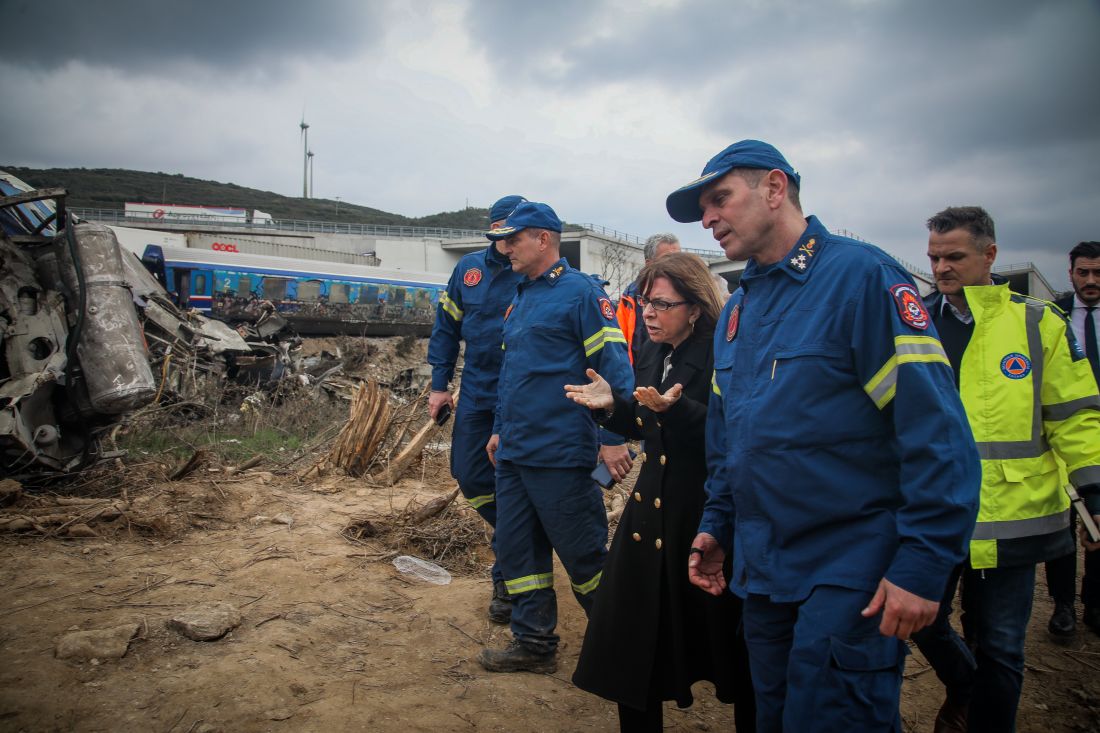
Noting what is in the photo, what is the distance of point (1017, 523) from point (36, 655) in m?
4.02

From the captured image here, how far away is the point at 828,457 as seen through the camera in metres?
1.69

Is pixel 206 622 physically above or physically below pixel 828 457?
below

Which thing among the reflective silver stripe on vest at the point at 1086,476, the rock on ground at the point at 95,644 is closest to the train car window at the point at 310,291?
the rock on ground at the point at 95,644

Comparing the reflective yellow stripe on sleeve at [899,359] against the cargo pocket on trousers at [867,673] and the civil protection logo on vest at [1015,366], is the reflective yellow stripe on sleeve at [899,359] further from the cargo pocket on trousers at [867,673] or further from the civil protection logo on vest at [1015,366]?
the civil protection logo on vest at [1015,366]

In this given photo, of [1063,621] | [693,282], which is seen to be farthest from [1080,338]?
[693,282]

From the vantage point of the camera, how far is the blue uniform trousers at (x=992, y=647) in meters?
2.47

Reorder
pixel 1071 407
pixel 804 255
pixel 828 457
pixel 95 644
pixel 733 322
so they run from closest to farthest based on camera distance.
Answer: pixel 828 457 → pixel 804 255 → pixel 733 322 → pixel 1071 407 → pixel 95 644

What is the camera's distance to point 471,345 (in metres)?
4.33

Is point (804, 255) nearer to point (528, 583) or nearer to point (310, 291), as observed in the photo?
point (528, 583)

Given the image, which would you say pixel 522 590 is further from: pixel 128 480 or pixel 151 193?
pixel 151 193

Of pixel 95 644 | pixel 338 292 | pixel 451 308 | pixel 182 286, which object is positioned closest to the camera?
pixel 95 644

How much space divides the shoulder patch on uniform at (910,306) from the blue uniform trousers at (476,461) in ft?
9.03

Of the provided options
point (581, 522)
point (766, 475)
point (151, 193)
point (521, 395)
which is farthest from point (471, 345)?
point (151, 193)

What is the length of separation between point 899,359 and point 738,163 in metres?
0.70
